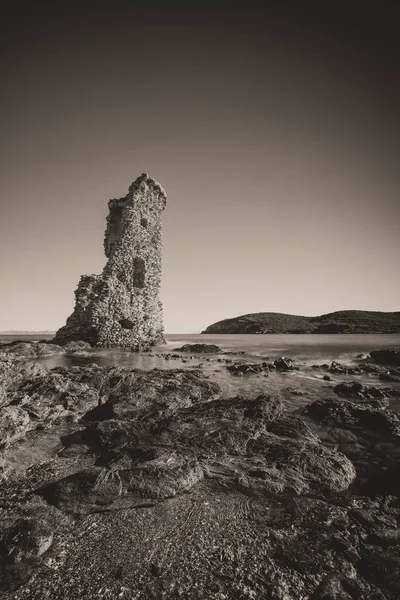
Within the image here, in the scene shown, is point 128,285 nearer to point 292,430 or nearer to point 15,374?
point 15,374

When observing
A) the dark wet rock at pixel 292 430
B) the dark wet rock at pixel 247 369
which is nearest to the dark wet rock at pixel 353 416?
the dark wet rock at pixel 292 430

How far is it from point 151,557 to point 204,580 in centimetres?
69

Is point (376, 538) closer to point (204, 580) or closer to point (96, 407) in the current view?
point (204, 580)

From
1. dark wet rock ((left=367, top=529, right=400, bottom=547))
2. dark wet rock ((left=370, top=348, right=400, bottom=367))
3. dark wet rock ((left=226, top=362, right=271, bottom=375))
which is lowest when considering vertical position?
dark wet rock ((left=367, top=529, right=400, bottom=547))

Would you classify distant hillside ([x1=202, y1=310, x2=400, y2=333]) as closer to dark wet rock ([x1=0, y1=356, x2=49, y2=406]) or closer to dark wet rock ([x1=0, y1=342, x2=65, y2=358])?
dark wet rock ([x1=0, y1=342, x2=65, y2=358])

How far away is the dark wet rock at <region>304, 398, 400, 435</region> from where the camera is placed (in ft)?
24.5

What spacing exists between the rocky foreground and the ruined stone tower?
21.0 metres

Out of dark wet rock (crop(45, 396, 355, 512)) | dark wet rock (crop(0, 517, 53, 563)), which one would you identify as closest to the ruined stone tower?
dark wet rock (crop(45, 396, 355, 512))

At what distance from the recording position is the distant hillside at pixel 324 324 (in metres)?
93.6

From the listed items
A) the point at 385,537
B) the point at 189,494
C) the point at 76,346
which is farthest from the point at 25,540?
the point at 76,346

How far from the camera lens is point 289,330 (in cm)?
10625

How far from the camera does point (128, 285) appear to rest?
3195cm

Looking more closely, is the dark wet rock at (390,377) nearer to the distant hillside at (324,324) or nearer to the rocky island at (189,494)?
the rocky island at (189,494)

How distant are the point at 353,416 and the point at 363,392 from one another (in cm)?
350
